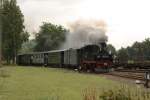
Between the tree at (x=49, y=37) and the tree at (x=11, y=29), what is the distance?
104 ft

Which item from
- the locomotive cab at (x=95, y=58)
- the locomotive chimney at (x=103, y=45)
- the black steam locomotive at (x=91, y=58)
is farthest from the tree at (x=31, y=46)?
the locomotive cab at (x=95, y=58)

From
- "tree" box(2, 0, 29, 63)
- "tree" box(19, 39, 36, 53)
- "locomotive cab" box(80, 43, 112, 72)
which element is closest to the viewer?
"locomotive cab" box(80, 43, 112, 72)

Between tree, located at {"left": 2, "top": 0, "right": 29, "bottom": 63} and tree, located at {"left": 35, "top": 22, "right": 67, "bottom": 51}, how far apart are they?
31.7 m

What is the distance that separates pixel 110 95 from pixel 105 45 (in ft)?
110

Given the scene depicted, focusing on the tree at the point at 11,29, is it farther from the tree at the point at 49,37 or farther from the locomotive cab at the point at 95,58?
the locomotive cab at the point at 95,58

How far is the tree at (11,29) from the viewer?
91062 millimetres

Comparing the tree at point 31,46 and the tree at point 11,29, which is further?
the tree at point 31,46

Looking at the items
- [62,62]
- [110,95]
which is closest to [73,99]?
[110,95]

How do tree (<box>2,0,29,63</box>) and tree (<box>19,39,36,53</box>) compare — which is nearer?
tree (<box>2,0,29,63</box>)

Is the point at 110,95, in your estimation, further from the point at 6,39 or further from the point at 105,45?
the point at 6,39

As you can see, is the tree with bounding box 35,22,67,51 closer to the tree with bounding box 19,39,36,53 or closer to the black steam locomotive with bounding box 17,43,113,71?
the tree with bounding box 19,39,36,53

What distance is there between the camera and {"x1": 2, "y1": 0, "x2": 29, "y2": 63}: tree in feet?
299

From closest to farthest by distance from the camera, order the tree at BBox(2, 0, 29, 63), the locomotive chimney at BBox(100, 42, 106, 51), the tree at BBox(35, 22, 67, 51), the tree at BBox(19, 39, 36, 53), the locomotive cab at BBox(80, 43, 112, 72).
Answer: the locomotive cab at BBox(80, 43, 112, 72) < the locomotive chimney at BBox(100, 42, 106, 51) < the tree at BBox(2, 0, 29, 63) < the tree at BBox(19, 39, 36, 53) < the tree at BBox(35, 22, 67, 51)

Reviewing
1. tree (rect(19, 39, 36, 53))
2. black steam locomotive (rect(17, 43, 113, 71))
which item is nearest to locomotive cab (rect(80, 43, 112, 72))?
black steam locomotive (rect(17, 43, 113, 71))
